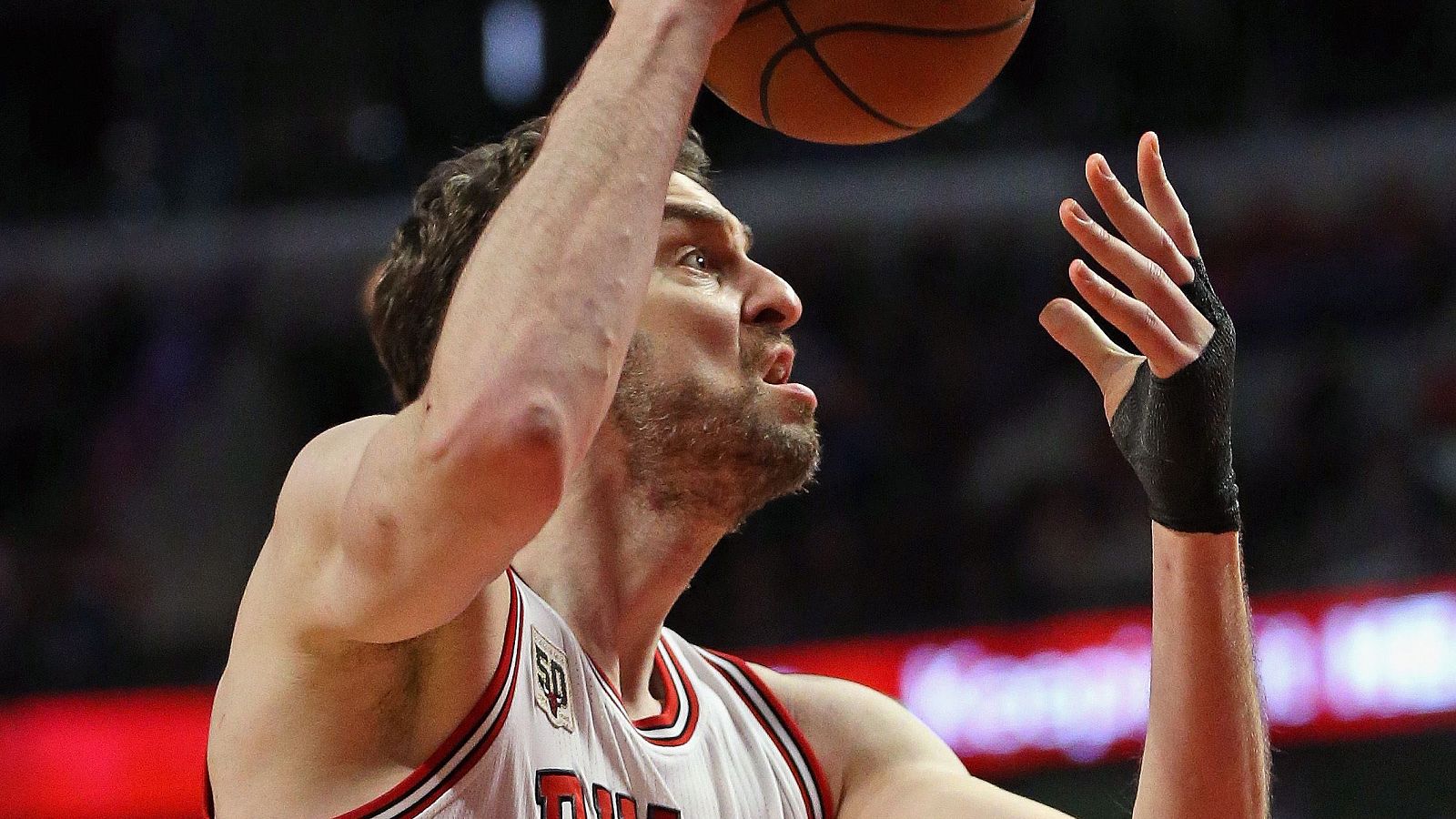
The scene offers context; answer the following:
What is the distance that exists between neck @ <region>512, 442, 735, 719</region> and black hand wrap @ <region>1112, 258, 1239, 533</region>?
78cm

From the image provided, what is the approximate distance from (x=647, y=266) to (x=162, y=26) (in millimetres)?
8995

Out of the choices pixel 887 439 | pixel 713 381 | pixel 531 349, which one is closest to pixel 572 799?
pixel 713 381

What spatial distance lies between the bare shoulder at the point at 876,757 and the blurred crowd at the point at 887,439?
434cm

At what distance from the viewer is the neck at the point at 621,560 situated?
8.46 feet

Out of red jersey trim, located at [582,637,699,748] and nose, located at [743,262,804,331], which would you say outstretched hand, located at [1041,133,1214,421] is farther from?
red jersey trim, located at [582,637,699,748]

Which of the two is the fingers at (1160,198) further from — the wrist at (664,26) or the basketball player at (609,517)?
the wrist at (664,26)

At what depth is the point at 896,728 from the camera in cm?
284

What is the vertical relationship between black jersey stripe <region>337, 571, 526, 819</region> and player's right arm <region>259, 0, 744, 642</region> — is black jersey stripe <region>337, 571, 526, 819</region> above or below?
below

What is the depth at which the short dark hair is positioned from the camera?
246cm

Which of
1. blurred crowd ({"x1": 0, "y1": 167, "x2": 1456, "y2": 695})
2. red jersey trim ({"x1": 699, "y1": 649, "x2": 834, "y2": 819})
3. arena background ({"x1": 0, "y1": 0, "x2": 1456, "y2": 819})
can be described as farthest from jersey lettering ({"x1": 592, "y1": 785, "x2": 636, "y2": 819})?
blurred crowd ({"x1": 0, "y1": 167, "x2": 1456, "y2": 695})

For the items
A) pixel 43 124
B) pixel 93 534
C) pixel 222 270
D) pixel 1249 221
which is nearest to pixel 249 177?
pixel 222 270

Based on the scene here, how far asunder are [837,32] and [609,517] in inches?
37.3

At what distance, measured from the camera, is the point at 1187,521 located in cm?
222

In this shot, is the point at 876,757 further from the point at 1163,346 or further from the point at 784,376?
the point at 1163,346
